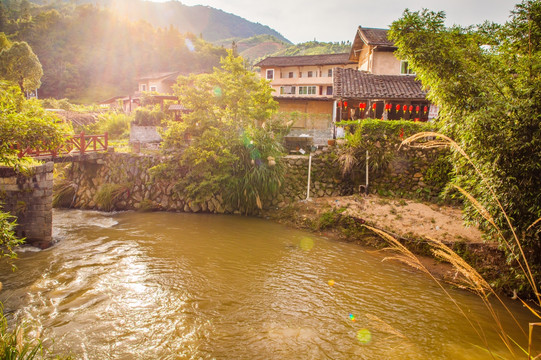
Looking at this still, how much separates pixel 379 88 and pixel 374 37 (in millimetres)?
6155

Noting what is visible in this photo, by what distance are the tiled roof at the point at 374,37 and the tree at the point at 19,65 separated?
86.5ft

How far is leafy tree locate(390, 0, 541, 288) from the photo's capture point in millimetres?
6531

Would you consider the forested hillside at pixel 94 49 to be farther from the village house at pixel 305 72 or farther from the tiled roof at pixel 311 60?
the village house at pixel 305 72

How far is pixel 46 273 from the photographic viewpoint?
884 centimetres

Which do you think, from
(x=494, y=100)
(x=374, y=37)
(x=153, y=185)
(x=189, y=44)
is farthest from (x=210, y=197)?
(x=189, y=44)

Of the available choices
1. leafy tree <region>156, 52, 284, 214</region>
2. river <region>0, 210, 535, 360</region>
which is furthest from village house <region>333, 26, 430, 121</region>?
river <region>0, 210, 535, 360</region>

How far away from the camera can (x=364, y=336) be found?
6.37 m

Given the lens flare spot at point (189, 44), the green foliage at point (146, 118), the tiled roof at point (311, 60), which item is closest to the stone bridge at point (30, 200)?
the green foliage at point (146, 118)

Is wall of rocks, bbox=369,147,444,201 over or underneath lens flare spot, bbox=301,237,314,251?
over

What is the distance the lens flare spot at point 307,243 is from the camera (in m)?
11.1

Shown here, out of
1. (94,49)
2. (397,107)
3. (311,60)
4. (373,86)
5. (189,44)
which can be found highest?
(189,44)

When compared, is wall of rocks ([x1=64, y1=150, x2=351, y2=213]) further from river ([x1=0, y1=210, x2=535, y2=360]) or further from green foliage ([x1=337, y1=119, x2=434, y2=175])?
river ([x1=0, y1=210, x2=535, y2=360])

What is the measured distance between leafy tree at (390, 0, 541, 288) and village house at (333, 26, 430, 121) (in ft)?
28.4

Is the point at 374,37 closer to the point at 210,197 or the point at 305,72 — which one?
the point at 210,197
